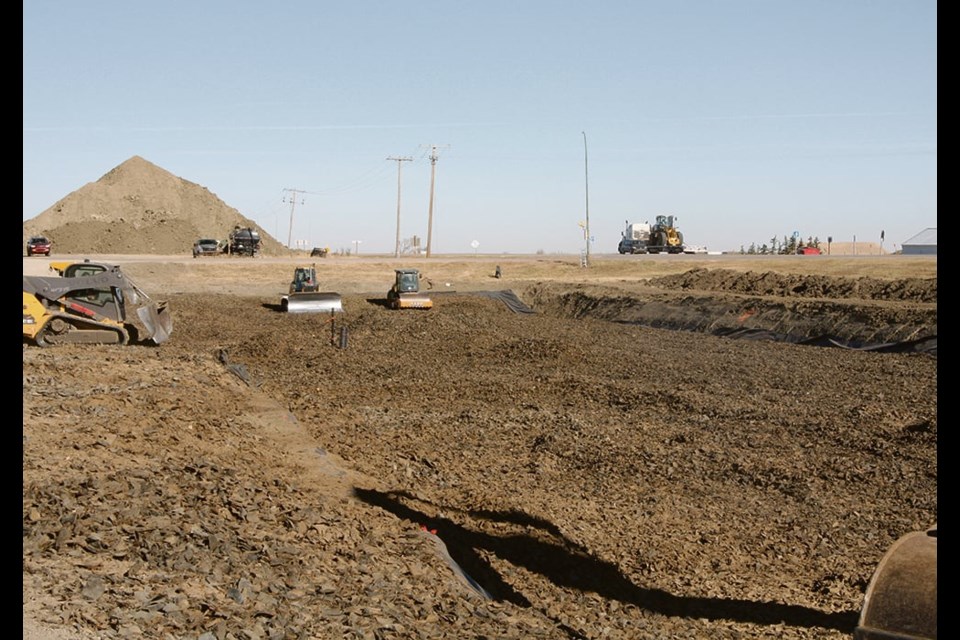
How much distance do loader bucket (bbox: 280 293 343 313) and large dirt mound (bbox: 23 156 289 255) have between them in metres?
62.3

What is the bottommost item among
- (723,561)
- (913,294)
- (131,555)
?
(723,561)

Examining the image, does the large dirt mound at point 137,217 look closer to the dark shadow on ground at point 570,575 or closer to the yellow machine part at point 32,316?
the yellow machine part at point 32,316

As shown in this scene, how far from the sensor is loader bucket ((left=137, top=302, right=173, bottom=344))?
997 inches

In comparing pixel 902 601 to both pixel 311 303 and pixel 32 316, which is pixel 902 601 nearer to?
pixel 32 316

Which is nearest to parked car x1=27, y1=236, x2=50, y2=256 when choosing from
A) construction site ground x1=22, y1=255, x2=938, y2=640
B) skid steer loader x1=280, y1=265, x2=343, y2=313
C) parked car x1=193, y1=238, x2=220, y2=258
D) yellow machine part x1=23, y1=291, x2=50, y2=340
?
parked car x1=193, y1=238, x2=220, y2=258

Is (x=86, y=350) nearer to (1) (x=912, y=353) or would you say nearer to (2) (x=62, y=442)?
(2) (x=62, y=442)

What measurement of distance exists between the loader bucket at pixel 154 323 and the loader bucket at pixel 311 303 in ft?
44.5

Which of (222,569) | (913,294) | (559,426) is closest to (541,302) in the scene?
(913,294)

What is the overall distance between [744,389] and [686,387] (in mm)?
1214

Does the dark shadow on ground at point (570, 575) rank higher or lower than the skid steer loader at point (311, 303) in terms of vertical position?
lower

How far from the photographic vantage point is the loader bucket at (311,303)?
4012cm

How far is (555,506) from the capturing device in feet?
40.5

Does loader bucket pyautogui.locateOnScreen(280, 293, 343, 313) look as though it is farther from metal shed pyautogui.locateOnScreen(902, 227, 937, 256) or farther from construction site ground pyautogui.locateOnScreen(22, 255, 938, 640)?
metal shed pyautogui.locateOnScreen(902, 227, 937, 256)

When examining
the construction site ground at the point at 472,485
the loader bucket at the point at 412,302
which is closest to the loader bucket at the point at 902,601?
the construction site ground at the point at 472,485
